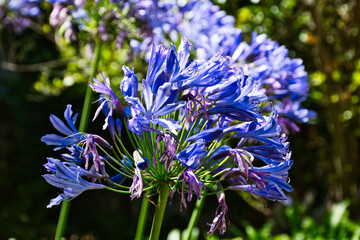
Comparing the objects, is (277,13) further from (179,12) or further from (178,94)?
(178,94)

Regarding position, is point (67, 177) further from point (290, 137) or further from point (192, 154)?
point (290, 137)

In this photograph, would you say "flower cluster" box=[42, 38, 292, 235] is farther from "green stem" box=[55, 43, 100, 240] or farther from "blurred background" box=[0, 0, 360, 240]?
"blurred background" box=[0, 0, 360, 240]

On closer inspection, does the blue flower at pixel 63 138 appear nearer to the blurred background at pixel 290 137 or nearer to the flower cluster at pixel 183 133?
the flower cluster at pixel 183 133

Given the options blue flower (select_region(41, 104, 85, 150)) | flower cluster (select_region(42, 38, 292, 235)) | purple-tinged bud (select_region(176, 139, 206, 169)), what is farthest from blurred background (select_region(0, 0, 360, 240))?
purple-tinged bud (select_region(176, 139, 206, 169))

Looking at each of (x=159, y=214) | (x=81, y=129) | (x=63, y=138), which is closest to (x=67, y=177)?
(x=63, y=138)

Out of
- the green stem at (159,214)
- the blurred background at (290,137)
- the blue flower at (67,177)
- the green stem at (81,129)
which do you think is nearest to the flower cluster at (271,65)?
the green stem at (81,129)

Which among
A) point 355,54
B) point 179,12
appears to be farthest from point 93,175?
point 355,54
